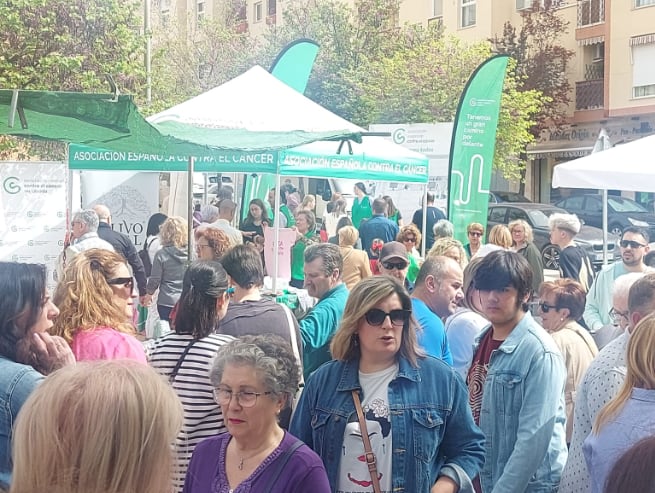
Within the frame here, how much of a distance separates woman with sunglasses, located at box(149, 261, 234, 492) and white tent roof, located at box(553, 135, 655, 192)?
5058 millimetres

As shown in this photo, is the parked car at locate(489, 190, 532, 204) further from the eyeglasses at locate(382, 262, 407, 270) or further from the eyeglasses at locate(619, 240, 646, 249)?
A: the eyeglasses at locate(382, 262, 407, 270)

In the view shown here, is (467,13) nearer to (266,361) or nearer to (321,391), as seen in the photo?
(321,391)

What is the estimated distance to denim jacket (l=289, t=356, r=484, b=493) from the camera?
348 cm

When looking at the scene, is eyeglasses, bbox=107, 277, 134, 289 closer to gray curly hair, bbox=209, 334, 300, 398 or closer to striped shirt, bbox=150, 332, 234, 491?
striped shirt, bbox=150, 332, 234, 491

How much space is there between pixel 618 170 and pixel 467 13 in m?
34.8

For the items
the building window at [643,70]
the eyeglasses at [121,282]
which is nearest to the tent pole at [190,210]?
the eyeglasses at [121,282]

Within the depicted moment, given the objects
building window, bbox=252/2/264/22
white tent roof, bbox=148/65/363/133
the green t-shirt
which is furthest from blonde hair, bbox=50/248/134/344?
building window, bbox=252/2/264/22

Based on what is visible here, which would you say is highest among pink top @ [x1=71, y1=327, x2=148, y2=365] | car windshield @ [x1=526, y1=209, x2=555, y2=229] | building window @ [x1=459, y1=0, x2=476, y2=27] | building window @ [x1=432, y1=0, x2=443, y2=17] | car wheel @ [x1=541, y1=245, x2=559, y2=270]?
building window @ [x1=432, y1=0, x2=443, y2=17]

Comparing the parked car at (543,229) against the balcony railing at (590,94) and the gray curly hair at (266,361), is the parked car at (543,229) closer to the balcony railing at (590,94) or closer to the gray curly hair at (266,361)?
the balcony railing at (590,94)

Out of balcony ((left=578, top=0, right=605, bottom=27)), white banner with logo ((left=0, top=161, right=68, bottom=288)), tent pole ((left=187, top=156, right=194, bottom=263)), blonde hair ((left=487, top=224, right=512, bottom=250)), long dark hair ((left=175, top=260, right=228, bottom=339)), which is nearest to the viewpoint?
long dark hair ((left=175, top=260, right=228, bottom=339))

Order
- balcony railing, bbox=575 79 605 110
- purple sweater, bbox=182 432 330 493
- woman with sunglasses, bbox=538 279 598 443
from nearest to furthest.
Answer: purple sweater, bbox=182 432 330 493
woman with sunglasses, bbox=538 279 598 443
balcony railing, bbox=575 79 605 110

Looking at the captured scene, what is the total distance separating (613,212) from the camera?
26.0 m

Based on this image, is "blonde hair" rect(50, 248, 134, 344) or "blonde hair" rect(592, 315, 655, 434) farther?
"blonde hair" rect(50, 248, 134, 344)

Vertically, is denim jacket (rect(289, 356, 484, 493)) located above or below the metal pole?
below
